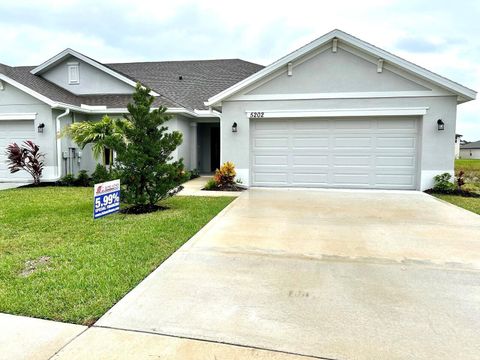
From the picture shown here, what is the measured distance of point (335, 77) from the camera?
1111 cm

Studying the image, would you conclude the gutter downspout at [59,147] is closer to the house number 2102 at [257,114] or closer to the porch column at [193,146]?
the porch column at [193,146]

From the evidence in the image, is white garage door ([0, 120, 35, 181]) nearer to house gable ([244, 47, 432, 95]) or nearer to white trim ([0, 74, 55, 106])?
white trim ([0, 74, 55, 106])

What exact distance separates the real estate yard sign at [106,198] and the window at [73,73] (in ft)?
35.8

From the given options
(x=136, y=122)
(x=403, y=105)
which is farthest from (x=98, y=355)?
(x=403, y=105)

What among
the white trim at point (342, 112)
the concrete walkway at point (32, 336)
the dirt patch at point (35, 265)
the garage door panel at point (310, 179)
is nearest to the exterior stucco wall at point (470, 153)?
the white trim at point (342, 112)

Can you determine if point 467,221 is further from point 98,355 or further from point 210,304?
point 98,355

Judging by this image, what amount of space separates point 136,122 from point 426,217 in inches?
262

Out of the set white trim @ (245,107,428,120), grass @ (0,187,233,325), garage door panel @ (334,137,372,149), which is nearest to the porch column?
white trim @ (245,107,428,120)

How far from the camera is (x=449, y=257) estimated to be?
4785 mm

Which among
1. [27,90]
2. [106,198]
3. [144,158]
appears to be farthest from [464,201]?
[27,90]

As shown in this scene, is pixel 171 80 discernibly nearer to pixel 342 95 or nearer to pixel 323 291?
pixel 342 95

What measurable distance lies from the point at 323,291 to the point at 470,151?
8853cm

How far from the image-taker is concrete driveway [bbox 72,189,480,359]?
2793mm

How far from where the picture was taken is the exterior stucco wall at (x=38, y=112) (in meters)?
13.1
